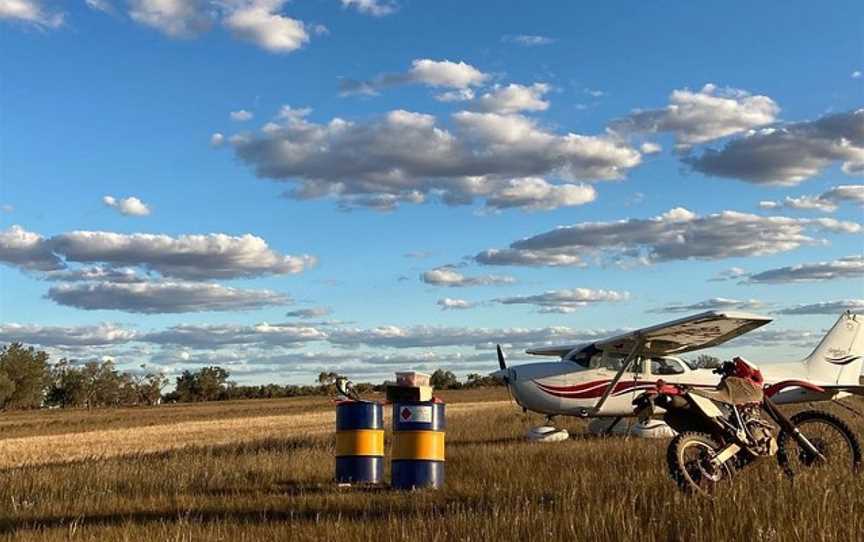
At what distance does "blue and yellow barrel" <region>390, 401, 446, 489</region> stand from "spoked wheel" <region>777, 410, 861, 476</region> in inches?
132

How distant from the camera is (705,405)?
752 cm

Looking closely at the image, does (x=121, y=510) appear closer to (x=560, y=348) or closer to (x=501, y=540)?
(x=501, y=540)

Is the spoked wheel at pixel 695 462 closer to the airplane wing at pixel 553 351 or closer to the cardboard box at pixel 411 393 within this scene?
the cardboard box at pixel 411 393

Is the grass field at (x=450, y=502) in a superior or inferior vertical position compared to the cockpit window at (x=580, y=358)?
inferior

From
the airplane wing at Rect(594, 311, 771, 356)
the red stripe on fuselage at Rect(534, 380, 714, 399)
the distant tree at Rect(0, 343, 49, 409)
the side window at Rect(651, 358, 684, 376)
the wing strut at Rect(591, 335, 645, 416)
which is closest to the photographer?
the airplane wing at Rect(594, 311, 771, 356)

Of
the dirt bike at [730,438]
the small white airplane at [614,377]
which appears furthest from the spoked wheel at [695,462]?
the small white airplane at [614,377]

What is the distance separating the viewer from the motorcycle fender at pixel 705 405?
24.5ft

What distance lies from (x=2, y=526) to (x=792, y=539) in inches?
228

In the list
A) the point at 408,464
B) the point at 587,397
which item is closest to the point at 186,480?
the point at 408,464

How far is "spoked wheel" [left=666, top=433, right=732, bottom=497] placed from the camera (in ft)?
22.3

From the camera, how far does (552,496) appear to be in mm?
6812

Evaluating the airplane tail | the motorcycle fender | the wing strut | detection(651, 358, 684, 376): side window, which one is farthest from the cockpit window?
the motorcycle fender

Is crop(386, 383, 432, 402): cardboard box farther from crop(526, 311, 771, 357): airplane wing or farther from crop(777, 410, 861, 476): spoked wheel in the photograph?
crop(526, 311, 771, 357): airplane wing

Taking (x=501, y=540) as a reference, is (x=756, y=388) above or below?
above
